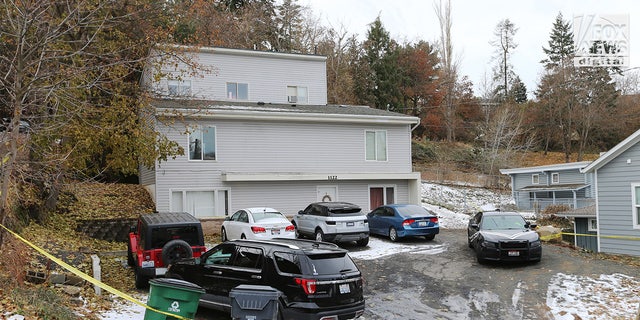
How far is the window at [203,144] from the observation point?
22453 millimetres

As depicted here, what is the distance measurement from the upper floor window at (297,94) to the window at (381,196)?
243 inches

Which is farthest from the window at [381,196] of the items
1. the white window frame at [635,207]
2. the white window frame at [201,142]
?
the white window frame at [635,207]

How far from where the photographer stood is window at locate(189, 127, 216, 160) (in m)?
22.5

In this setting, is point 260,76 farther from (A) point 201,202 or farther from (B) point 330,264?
(B) point 330,264

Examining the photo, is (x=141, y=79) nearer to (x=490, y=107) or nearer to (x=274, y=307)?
(x=274, y=307)

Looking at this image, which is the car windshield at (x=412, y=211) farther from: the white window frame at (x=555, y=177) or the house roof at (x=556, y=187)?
the white window frame at (x=555, y=177)

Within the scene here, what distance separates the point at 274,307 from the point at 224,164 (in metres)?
16.4

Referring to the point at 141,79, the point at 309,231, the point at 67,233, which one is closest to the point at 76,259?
the point at 67,233

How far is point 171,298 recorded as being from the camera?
7.06 metres

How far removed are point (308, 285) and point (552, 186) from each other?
33703 millimetres

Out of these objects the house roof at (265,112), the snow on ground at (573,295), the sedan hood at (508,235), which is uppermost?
the house roof at (265,112)

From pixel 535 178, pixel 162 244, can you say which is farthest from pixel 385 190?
pixel 535 178

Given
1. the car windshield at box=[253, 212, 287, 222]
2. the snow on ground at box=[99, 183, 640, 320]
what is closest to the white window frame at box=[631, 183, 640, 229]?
the snow on ground at box=[99, 183, 640, 320]

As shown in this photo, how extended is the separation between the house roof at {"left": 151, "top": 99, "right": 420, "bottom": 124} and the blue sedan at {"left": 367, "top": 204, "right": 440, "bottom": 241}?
5678 millimetres
